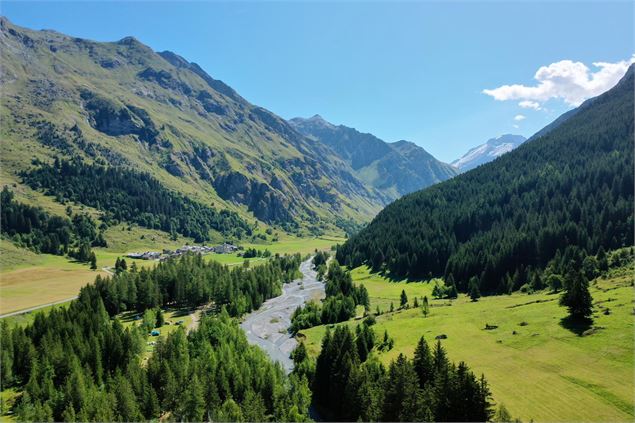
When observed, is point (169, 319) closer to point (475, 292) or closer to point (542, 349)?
point (475, 292)

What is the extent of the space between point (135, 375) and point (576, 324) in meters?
94.0

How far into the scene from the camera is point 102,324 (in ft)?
358

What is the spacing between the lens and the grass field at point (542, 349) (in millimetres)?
64062

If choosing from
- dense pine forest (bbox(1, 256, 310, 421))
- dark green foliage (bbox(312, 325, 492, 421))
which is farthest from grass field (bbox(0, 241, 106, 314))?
dark green foliage (bbox(312, 325, 492, 421))

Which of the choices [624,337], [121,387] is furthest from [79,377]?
[624,337]

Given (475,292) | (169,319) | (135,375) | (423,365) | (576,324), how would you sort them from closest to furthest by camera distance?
(423,365) → (135,375) → (576,324) → (475,292) → (169,319)

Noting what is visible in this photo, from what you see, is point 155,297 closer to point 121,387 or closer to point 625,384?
point 121,387

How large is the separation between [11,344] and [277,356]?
209 feet

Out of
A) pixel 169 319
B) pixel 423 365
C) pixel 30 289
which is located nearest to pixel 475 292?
pixel 423 365

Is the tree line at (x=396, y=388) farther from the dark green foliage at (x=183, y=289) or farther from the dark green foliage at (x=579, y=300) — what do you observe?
the dark green foliage at (x=183, y=289)

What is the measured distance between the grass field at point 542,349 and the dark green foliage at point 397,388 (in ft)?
28.4

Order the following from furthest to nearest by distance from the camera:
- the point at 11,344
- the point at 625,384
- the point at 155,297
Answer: the point at 155,297 → the point at 11,344 → the point at 625,384

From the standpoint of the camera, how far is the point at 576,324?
299ft

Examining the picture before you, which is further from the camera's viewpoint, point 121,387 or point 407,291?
point 407,291
